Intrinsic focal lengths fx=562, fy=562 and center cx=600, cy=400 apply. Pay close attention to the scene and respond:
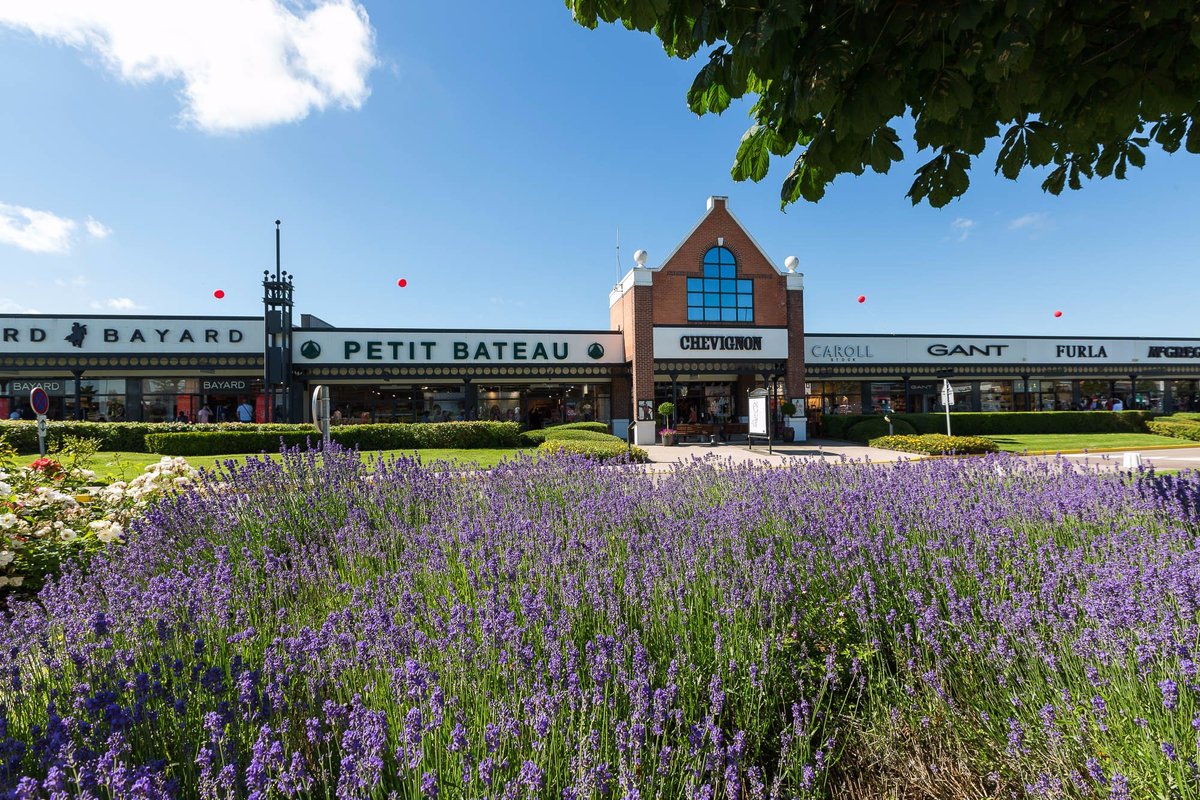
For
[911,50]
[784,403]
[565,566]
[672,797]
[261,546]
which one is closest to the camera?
[672,797]

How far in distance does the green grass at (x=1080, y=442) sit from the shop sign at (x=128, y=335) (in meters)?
29.6

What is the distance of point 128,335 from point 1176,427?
44.0 meters

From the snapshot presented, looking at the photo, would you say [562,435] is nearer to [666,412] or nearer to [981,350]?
[666,412]

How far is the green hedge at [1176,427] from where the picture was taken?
23.2 meters

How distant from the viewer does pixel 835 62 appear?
265 cm

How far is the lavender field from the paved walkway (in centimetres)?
1225

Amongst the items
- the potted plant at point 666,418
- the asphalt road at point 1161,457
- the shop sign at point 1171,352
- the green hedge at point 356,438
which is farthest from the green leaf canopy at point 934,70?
the shop sign at point 1171,352

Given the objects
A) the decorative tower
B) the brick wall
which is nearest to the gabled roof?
the brick wall

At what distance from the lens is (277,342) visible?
2330 centimetres

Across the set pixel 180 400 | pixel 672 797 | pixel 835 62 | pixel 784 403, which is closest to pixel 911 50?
pixel 835 62

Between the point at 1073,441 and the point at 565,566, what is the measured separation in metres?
26.6

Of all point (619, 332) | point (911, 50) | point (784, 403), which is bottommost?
point (784, 403)

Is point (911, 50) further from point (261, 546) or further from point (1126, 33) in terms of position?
point (261, 546)

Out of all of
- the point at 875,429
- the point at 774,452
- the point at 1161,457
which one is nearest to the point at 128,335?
the point at 774,452
